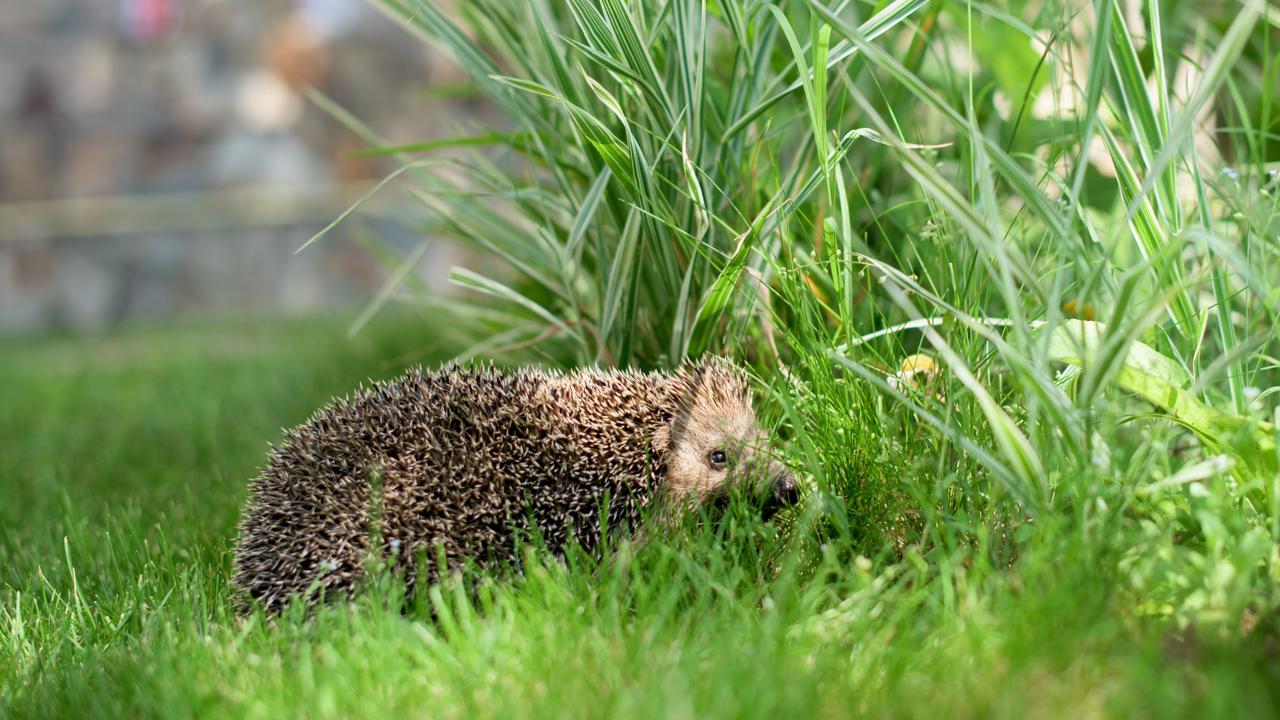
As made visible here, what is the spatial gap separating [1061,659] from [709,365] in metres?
1.20

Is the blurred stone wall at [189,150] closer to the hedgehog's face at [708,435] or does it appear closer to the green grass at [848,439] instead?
the green grass at [848,439]

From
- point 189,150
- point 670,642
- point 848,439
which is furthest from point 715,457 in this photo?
point 189,150

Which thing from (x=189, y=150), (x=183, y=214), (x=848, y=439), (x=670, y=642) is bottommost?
(x=183, y=214)

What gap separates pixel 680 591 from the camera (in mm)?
2084

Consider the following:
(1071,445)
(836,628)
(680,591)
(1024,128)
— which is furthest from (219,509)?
(1024,128)

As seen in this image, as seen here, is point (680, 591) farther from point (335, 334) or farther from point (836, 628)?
point (335, 334)

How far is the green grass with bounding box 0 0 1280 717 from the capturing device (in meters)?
1.82

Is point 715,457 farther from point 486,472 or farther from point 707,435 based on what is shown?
point 486,472

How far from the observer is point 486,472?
2.46m

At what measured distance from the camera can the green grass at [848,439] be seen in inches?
71.7

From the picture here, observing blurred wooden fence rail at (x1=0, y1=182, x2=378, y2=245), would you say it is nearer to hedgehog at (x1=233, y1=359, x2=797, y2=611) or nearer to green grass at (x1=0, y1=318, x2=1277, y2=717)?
green grass at (x1=0, y1=318, x2=1277, y2=717)

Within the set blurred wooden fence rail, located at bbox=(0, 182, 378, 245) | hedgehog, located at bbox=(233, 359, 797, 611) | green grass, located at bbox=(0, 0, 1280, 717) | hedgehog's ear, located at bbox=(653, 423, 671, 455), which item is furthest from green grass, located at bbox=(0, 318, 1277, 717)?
blurred wooden fence rail, located at bbox=(0, 182, 378, 245)

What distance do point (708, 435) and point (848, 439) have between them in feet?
1.34

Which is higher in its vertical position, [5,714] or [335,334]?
[5,714]
